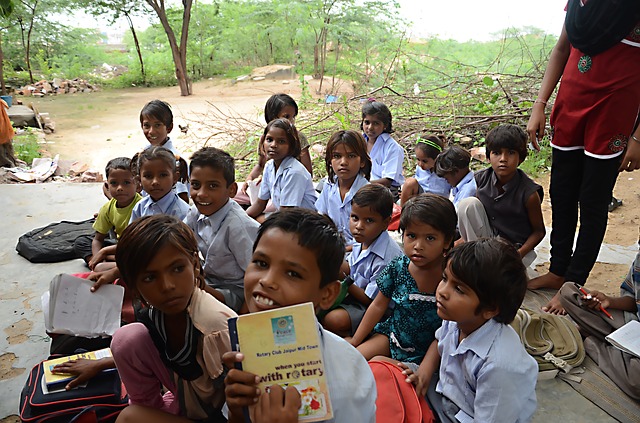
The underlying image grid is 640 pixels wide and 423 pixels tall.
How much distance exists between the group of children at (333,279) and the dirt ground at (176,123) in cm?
145

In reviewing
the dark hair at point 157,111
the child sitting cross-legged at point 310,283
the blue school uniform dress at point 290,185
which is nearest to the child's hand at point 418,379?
the child sitting cross-legged at point 310,283

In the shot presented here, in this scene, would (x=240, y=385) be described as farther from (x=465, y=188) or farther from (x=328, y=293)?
(x=465, y=188)

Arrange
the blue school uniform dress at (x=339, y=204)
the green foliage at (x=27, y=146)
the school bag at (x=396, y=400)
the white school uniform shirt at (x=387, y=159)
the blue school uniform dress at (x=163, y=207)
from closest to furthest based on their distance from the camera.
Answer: the school bag at (x=396, y=400), the blue school uniform dress at (x=163, y=207), the blue school uniform dress at (x=339, y=204), the white school uniform shirt at (x=387, y=159), the green foliage at (x=27, y=146)

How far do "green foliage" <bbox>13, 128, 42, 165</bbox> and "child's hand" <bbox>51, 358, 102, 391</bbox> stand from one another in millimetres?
5752

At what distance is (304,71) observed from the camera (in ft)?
42.2

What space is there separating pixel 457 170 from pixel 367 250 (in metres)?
1.24

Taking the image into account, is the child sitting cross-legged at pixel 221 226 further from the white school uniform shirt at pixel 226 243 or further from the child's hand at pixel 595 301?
the child's hand at pixel 595 301

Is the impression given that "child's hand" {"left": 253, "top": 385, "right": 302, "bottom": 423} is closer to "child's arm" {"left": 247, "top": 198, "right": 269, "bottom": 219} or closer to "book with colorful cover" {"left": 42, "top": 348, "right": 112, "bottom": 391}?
"book with colorful cover" {"left": 42, "top": 348, "right": 112, "bottom": 391}

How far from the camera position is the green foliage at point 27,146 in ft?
21.3

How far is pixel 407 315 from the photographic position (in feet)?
6.18

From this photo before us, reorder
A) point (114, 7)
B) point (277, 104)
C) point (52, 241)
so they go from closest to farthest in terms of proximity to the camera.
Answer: point (52, 241) → point (277, 104) → point (114, 7)

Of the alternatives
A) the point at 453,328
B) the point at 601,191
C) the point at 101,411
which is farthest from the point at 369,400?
the point at 601,191

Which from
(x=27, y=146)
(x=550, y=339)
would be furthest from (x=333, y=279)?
(x=27, y=146)

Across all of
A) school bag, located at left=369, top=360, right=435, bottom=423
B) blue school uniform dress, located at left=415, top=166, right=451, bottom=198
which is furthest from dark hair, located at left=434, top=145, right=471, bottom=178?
school bag, located at left=369, top=360, right=435, bottom=423
